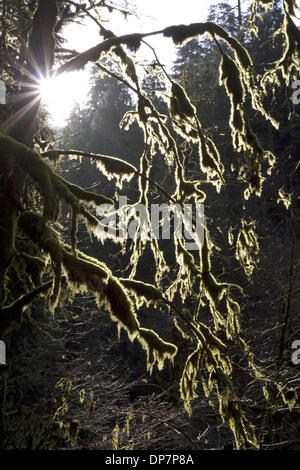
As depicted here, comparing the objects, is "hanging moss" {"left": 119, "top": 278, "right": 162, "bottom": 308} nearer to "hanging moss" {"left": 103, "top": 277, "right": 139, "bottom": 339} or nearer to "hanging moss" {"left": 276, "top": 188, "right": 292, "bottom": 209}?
"hanging moss" {"left": 103, "top": 277, "right": 139, "bottom": 339}

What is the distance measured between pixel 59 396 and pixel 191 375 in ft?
33.2

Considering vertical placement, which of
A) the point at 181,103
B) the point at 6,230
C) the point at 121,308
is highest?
the point at 181,103

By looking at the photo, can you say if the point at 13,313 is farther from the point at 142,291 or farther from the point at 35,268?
the point at 142,291

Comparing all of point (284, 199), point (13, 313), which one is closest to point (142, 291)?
point (13, 313)

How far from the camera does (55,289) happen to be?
2238 mm

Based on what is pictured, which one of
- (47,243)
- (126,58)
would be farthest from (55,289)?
(126,58)

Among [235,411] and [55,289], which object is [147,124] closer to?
[55,289]

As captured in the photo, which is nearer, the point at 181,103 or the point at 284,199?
the point at 181,103
